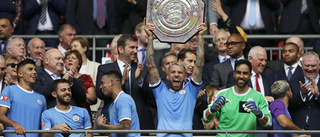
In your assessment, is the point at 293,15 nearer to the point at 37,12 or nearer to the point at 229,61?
the point at 229,61

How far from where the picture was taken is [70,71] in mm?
11906

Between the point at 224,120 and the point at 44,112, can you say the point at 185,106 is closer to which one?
the point at 224,120

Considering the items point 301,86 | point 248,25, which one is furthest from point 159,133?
point 248,25

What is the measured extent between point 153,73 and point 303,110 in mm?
2813

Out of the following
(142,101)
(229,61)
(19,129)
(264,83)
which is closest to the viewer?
(19,129)

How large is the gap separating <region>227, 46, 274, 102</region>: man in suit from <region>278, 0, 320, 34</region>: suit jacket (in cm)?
267

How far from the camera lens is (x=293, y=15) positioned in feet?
52.9

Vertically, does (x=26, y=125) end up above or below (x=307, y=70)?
below

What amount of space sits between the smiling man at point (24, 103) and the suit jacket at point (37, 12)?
440 centimetres

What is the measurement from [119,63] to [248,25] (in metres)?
4.06

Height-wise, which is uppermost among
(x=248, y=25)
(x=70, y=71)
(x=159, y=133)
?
(x=248, y=25)

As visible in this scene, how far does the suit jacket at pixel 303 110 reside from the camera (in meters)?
12.7

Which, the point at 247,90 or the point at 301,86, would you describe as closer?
the point at 247,90

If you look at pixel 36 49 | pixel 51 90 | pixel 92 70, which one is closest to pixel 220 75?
pixel 92 70
